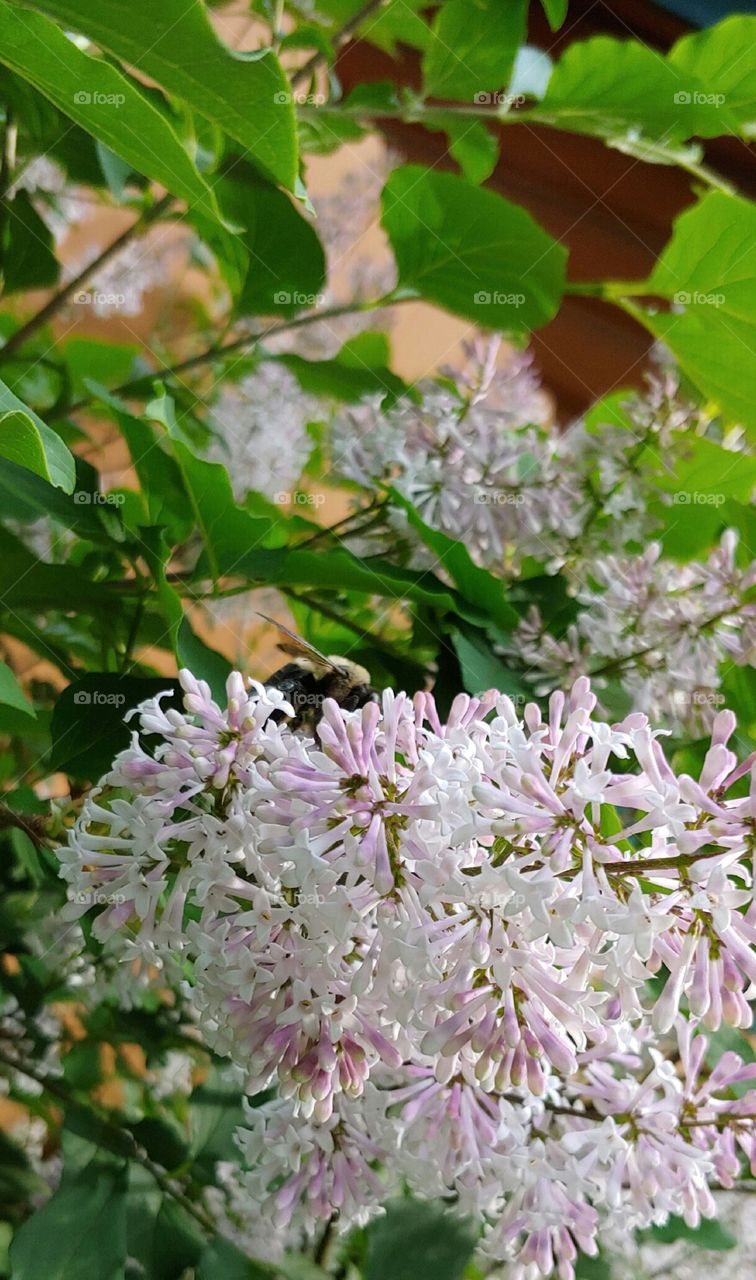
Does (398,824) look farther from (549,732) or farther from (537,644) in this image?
(537,644)

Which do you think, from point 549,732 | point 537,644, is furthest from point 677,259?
point 549,732

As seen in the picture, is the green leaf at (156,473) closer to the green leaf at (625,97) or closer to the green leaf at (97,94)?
the green leaf at (97,94)

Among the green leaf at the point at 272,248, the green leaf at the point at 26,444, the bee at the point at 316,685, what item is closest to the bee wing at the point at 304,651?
the bee at the point at 316,685

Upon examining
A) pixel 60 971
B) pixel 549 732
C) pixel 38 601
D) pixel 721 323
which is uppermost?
pixel 721 323

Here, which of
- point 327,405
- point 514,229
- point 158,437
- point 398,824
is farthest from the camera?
point 327,405

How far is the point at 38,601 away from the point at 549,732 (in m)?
0.25

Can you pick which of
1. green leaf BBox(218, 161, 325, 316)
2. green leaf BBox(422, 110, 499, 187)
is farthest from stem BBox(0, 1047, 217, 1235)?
green leaf BBox(422, 110, 499, 187)

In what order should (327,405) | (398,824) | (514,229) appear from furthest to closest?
1. (327,405)
2. (514,229)
3. (398,824)

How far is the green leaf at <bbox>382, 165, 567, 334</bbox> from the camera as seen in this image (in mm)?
528

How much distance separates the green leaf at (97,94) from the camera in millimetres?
308

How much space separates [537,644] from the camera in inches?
18.5

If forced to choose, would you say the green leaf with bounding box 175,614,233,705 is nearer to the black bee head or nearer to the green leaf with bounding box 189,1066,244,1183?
the black bee head

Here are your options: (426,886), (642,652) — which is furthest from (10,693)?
(642,652)

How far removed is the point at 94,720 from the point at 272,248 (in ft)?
0.83
